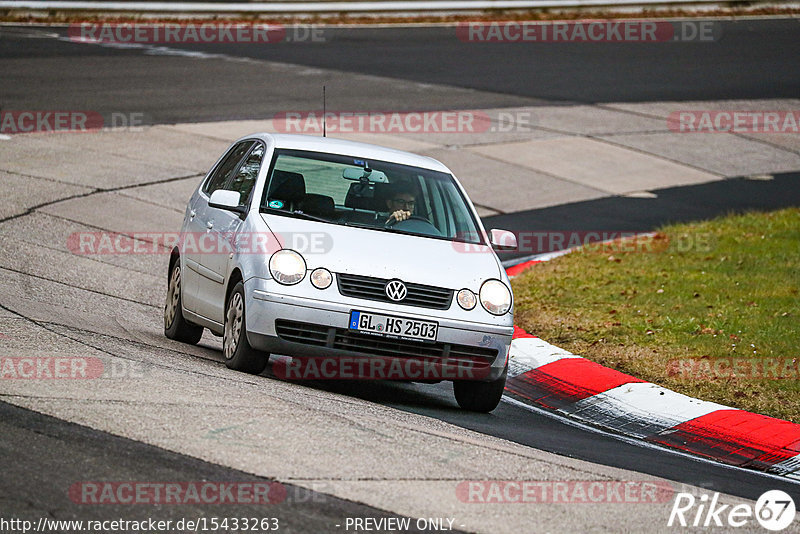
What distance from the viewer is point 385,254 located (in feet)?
25.4

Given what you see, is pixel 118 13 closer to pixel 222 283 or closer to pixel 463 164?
pixel 463 164

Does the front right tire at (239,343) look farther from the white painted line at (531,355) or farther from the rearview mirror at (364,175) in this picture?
the white painted line at (531,355)

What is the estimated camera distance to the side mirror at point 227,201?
27.2 feet

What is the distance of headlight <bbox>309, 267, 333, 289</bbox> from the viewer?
7516 mm

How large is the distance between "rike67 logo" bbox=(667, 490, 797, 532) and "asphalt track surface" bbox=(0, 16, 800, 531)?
17.7 inches

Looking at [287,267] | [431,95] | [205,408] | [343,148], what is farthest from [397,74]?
[205,408]

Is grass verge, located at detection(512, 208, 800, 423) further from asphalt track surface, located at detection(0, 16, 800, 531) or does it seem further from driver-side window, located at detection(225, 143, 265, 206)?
driver-side window, located at detection(225, 143, 265, 206)

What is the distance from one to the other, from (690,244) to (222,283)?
715cm

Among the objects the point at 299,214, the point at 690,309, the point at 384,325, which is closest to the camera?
the point at 384,325

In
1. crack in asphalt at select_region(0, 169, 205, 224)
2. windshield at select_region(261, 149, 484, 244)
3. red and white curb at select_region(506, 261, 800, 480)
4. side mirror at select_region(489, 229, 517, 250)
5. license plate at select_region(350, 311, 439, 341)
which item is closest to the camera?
license plate at select_region(350, 311, 439, 341)

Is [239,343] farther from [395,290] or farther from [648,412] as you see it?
[648,412]

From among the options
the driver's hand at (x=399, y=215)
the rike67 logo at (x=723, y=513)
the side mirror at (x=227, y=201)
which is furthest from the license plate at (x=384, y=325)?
the rike67 logo at (x=723, y=513)

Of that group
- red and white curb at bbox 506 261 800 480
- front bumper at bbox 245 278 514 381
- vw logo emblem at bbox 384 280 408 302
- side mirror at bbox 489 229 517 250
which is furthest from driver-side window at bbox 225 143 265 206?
red and white curb at bbox 506 261 800 480

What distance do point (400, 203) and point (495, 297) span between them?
1.21m
